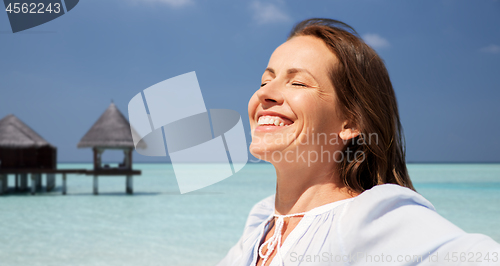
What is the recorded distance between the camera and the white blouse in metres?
0.78

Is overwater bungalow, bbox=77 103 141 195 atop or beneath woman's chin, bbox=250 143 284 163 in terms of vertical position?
beneath

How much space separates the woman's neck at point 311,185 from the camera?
1262 mm

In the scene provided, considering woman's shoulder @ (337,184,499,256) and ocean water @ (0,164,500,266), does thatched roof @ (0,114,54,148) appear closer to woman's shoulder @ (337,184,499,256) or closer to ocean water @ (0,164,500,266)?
ocean water @ (0,164,500,266)

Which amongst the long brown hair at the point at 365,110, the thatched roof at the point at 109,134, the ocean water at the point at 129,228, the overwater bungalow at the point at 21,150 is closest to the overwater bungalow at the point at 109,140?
the thatched roof at the point at 109,134

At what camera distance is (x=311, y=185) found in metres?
1.29

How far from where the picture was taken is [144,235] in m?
→ 10.2

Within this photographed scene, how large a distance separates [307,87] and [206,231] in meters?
9.89

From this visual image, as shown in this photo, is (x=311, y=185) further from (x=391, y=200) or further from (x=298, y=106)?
(x=391, y=200)

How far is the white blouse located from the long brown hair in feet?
1.03

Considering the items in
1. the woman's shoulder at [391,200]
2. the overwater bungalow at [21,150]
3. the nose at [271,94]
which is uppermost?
the nose at [271,94]

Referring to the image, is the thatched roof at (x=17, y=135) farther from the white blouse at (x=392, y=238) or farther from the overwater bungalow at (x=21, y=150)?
the white blouse at (x=392, y=238)

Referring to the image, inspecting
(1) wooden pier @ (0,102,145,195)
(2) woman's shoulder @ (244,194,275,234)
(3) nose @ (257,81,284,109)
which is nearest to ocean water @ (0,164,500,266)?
(1) wooden pier @ (0,102,145,195)

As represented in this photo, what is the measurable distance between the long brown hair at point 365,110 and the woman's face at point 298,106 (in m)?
0.04

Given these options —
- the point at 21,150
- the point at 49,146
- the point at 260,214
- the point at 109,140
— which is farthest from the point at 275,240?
the point at 21,150
